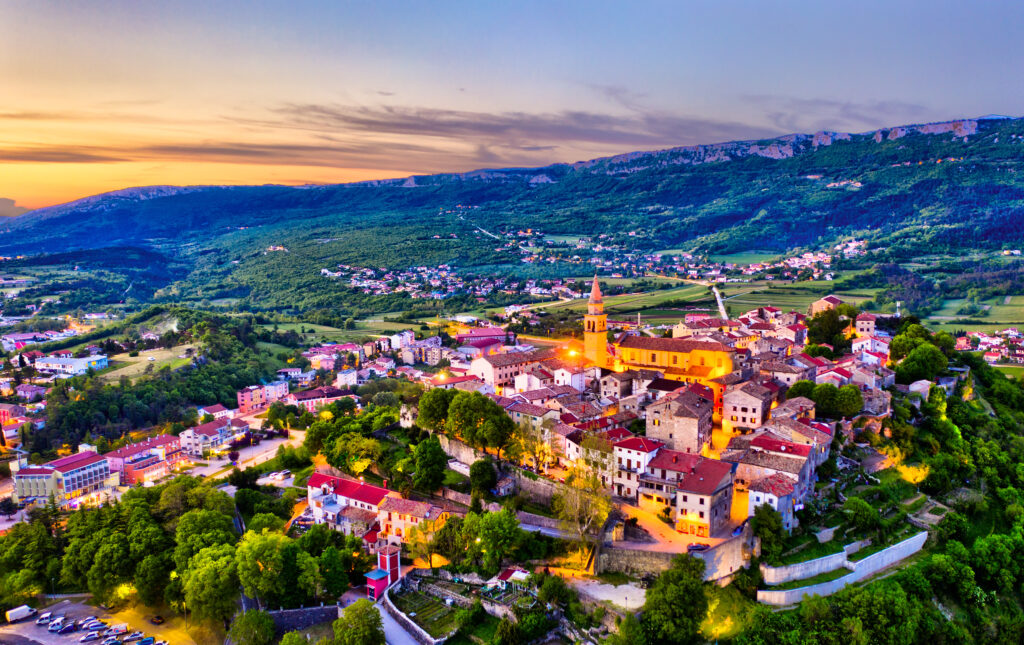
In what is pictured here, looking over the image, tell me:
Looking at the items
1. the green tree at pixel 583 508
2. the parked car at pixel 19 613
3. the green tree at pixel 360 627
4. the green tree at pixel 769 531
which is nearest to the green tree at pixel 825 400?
the green tree at pixel 769 531

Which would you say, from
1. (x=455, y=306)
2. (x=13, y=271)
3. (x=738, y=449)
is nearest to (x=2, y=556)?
(x=738, y=449)

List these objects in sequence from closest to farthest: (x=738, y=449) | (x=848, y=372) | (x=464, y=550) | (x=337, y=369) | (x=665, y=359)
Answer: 1. (x=464, y=550)
2. (x=738, y=449)
3. (x=848, y=372)
4. (x=665, y=359)
5. (x=337, y=369)

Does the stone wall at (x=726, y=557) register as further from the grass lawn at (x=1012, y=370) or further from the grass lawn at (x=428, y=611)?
the grass lawn at (x=1012, y=370)

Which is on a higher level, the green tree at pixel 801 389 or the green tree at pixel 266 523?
the green tree at pixel 801 389

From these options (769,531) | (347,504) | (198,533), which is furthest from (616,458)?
(198,533)

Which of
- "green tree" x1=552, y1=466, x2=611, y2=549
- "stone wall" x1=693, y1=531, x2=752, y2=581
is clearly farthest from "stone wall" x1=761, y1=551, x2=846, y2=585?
"green tree" x1=552, y1=466, x2=611, y2=549

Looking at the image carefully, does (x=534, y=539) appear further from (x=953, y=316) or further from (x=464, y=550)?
(x=953, y=316)
